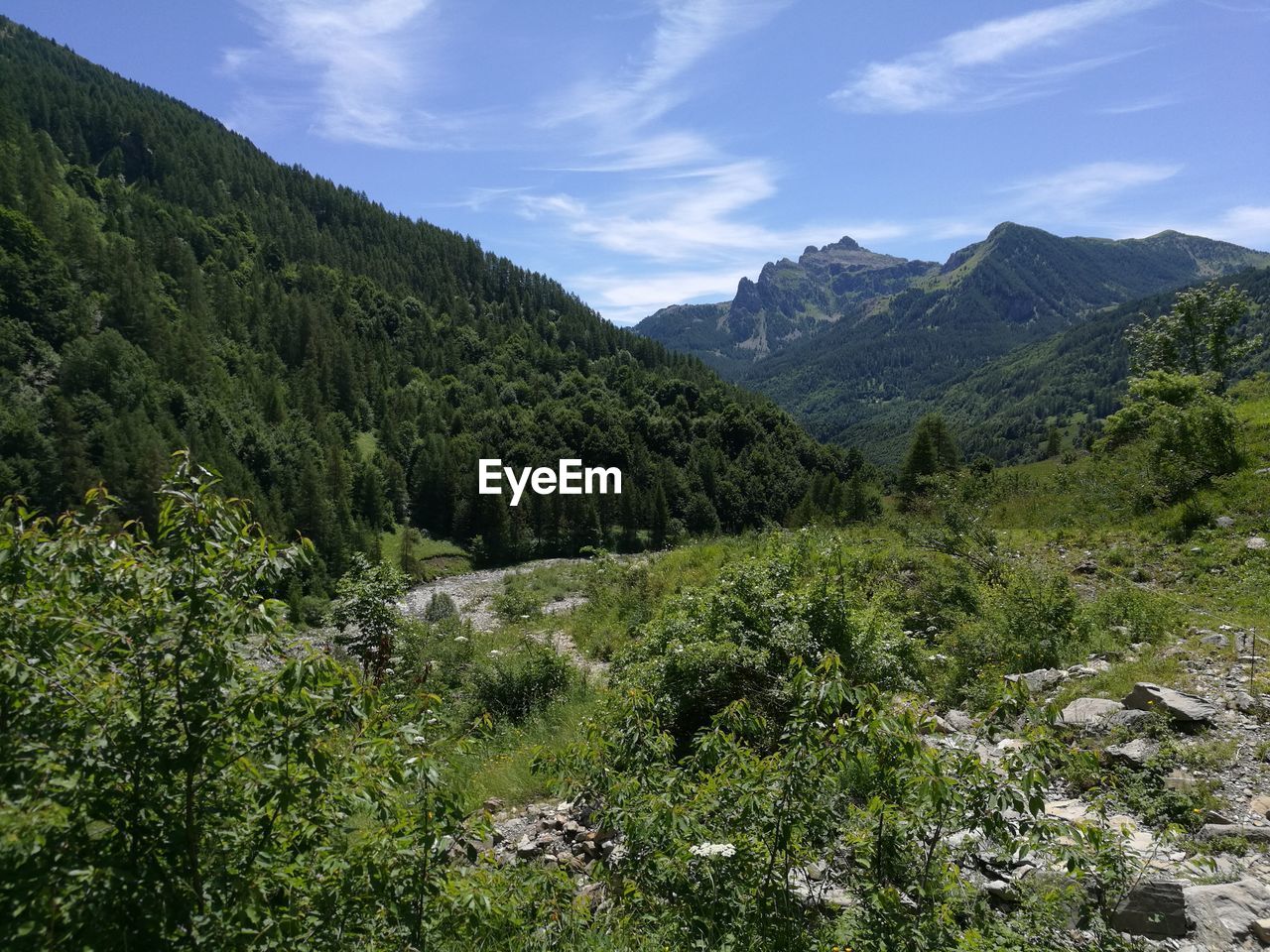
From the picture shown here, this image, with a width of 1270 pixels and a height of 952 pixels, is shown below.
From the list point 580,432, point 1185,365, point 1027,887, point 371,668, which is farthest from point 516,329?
point 1027,887

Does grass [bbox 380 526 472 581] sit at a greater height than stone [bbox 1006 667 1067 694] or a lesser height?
lesser

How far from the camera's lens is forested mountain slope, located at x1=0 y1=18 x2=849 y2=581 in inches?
2628

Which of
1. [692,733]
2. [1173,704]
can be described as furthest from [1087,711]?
[692,733]

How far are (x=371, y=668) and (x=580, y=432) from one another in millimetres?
88839

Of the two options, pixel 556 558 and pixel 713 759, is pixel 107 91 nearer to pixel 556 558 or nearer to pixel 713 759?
pixel 556 558

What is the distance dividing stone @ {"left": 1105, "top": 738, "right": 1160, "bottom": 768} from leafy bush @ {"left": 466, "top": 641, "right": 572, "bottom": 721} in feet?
29.1

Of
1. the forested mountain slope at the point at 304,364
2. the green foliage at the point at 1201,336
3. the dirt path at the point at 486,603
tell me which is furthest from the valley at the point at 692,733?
the forested mountain slope at the point at 304,364

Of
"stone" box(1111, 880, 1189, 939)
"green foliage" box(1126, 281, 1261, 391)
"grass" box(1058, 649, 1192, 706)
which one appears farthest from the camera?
"green foliage" box(1126, 281, 1261, 391)

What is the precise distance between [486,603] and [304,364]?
75.6 meters

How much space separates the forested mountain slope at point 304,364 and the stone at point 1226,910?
52.4 meters

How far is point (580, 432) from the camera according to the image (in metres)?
100

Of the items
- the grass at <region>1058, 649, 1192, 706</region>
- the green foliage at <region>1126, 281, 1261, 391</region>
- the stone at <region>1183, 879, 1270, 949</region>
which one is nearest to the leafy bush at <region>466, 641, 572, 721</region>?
the grass at <region>1058, 649, 1192, 706</region>

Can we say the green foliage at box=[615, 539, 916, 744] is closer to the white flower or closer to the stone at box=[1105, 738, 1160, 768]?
the stone at box=[1105, 738, 1160, 768]

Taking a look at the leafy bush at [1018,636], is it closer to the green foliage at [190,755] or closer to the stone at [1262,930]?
the stone at [1262,930]
